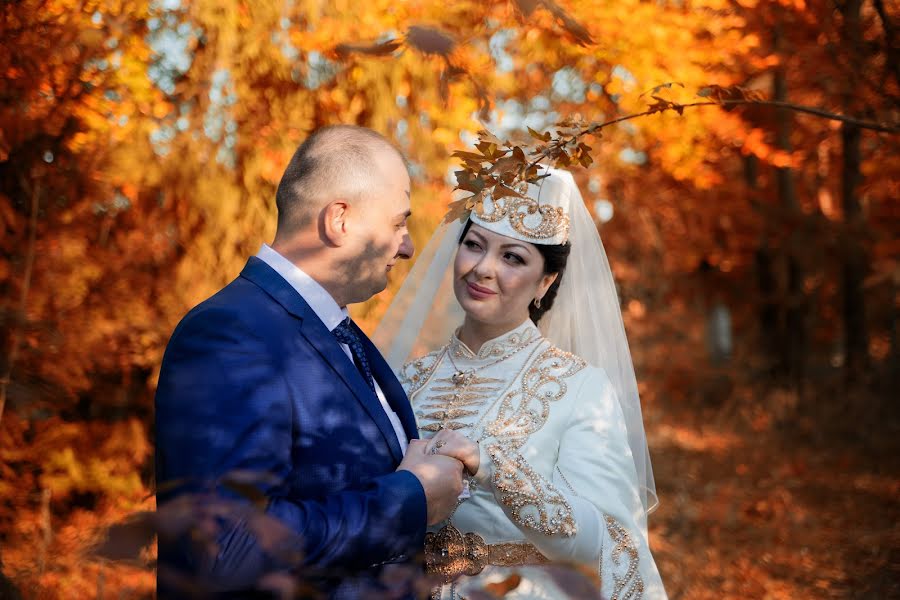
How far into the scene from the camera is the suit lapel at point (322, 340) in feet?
6.89

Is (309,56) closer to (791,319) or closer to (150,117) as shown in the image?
(150,117)

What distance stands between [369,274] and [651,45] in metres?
4.97

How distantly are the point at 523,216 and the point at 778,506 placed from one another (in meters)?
6.21

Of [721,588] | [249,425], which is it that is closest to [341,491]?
[249,425]

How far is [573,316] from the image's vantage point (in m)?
3.26

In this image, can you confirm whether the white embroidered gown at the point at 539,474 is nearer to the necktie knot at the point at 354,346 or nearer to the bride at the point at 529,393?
the bride at the point at 529,393

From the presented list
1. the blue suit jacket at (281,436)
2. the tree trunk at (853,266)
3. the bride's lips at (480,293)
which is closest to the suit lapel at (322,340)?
the blue suit jacket at (281,436)

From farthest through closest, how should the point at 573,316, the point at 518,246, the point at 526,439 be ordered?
the point at 573,316
the point at 518,246
the point at 526,439

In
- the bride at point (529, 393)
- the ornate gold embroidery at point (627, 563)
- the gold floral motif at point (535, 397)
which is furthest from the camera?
the gold floral motif at point (535, 397)

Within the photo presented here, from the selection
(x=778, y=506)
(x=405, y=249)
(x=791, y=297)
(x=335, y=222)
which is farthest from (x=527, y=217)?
(x=791, y=297)

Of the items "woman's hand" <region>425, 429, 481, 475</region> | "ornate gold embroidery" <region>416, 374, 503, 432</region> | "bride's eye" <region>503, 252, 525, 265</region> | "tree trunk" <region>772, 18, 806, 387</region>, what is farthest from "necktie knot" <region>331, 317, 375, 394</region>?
"tree trunk" <region>772, 18, 806, 387</region>

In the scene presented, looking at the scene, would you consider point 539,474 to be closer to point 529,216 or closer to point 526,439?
point 526,439

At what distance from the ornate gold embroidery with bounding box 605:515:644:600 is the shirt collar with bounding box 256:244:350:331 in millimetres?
1133

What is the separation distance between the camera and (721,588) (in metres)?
6.10
